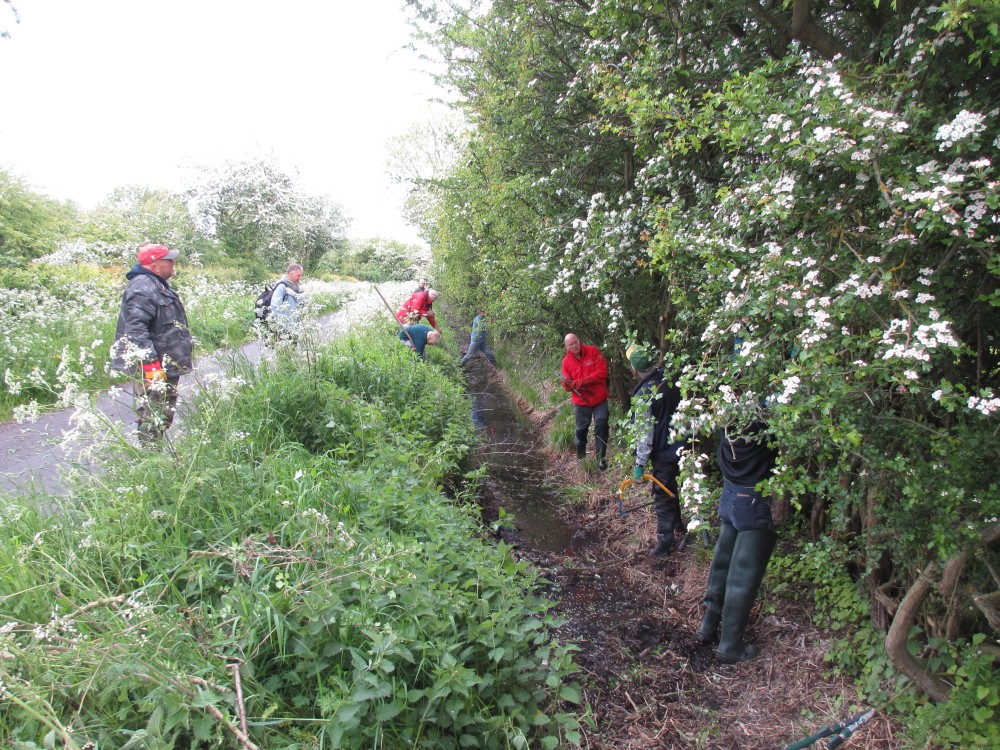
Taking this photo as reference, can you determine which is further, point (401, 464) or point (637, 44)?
point (401, 464)

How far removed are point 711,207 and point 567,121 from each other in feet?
9.22

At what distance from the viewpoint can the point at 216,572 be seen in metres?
2.67

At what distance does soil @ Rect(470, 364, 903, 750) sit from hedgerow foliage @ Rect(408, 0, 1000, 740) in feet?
1.67

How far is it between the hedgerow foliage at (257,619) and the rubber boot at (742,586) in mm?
1479

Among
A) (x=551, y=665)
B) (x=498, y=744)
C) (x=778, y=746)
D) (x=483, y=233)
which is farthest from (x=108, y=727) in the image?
(x=483, y=233)

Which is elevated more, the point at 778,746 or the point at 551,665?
the point at 551,665

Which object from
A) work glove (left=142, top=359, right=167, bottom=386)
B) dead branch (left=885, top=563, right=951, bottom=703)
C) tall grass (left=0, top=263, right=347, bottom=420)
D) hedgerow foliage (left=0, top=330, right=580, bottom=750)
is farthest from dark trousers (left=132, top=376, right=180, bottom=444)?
dead branch (left=885, top=563, right=951, bottom=703)

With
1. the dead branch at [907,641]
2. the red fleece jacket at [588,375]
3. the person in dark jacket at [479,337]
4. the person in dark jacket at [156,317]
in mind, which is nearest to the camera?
the dead branch at [907,641]

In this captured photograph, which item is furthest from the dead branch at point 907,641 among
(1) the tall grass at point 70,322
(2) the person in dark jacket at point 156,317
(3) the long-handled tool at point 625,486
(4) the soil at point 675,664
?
(1) the tall grass at point 70,322

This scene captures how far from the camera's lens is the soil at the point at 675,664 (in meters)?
3.02

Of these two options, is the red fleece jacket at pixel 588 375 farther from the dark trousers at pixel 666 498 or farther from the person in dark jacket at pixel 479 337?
the person in dark jacket at pixel 479 337

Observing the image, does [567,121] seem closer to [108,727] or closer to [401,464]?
[401,464]

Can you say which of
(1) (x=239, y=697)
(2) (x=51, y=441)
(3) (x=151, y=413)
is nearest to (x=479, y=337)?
(3) (x=151, y=413)

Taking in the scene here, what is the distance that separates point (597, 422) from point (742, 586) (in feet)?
11.8
